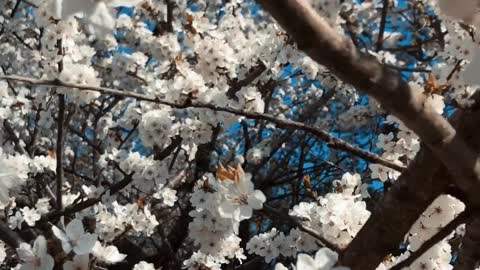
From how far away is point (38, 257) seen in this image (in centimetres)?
146

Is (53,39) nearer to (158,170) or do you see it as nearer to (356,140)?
(158,170)

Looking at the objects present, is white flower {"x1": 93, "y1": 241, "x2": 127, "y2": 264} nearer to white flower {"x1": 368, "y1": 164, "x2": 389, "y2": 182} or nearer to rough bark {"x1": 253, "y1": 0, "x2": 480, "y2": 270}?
rough bark {"x1": 253, "y1": 0, "x2": 480, "y2": 270}

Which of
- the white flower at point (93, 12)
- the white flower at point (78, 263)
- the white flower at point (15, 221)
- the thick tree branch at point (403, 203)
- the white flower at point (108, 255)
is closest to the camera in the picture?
the white flower at point (93, 12)

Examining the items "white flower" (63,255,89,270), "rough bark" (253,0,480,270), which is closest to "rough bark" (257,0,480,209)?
"rough bark" (253,0,480,270)

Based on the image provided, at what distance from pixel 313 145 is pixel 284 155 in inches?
11.1

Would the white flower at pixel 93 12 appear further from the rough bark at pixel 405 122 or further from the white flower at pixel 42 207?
the white flower at pixel 42 207

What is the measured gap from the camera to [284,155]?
6.54 meters

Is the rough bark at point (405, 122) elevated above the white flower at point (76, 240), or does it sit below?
below

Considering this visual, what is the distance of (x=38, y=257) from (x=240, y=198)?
2.22 ft

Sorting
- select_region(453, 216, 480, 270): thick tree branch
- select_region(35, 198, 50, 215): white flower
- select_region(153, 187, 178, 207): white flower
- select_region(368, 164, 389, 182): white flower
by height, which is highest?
select_region(35, 198, 50, 215): white flower

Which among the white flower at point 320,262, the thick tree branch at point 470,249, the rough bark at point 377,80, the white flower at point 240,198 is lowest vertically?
Answer: the white flower at point 320,262

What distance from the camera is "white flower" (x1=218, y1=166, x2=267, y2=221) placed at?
1899 mm

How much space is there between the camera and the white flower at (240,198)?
6.23 feet

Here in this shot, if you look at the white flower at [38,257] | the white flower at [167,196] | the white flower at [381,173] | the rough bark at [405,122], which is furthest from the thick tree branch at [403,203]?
the white flower at [167,196]
